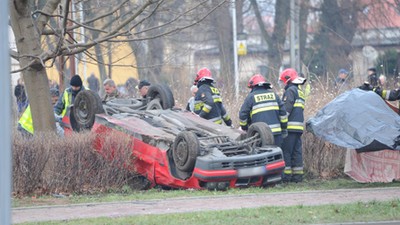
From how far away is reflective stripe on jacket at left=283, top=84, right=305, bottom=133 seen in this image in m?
14.3

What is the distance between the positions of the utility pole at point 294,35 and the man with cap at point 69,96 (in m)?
17.6

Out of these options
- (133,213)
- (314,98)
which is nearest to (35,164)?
(133,213)

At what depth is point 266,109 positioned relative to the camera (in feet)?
45.8

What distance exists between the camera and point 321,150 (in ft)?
49.2

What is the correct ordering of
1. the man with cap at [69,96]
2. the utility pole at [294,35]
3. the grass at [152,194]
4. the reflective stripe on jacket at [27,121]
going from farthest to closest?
the utility pole at [294,35] < the reflective stripe on jacket at [27,121] < the man with cap at [69,96] < the grass at [152,194]

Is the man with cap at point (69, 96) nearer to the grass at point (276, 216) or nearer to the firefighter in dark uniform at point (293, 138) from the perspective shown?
the firefighter in dark uniform at point (293, 138)

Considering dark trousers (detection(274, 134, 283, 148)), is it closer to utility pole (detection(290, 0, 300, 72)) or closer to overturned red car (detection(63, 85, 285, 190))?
overturned red car (detection(63, 85, 285, 190))

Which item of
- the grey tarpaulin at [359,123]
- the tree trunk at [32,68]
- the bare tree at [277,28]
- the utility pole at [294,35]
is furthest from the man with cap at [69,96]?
the bare tree at [277,28]

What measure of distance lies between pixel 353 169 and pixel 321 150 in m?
1.51

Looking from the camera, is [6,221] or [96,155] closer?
[6,221]

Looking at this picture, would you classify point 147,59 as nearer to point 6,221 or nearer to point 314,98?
point 314,98

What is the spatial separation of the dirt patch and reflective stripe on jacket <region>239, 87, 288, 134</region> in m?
2.08

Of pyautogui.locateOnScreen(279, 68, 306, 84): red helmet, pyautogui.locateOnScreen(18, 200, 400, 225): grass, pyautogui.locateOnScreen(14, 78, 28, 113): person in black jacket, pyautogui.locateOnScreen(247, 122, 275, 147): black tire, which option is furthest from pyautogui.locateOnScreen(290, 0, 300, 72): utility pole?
pyautogui.locateOnScreen(18, 200, 400, 225): grass

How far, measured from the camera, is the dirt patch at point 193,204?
400 inches
